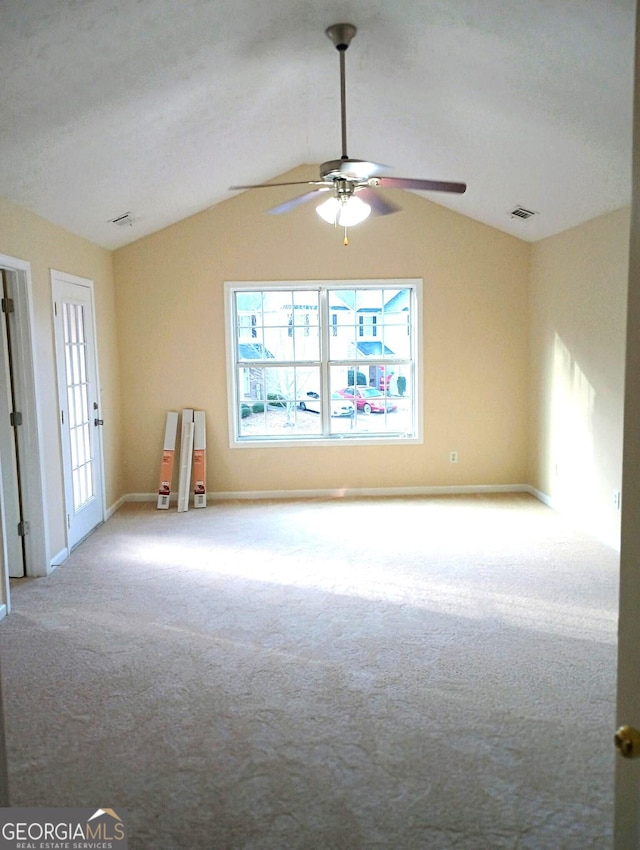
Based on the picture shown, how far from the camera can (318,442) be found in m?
6.86

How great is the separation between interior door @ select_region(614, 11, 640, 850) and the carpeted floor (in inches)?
49.4

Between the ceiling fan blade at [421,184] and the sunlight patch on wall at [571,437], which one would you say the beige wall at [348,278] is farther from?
the ceiling fan blade at [421,184]

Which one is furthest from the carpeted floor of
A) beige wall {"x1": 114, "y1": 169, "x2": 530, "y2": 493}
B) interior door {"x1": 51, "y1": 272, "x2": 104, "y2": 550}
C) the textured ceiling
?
the textured ceiling

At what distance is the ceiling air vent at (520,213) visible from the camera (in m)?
5.74

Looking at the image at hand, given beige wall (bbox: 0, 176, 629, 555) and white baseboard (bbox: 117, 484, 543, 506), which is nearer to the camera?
beige wall (bbox: 0, 176, 629, 555)

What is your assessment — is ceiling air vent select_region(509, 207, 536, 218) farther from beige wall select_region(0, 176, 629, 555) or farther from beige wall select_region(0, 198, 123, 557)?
beige wall select_region(0, 198, 123, 557)

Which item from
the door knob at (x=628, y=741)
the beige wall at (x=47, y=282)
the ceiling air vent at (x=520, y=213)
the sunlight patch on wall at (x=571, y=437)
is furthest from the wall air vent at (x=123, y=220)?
the door knob at (x=628, y=741)

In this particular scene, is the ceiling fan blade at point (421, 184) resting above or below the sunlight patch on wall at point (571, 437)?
above

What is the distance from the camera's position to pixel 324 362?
686 centimetres

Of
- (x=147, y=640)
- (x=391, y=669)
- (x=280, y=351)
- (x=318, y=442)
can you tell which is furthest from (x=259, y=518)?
(x=391, y=669)

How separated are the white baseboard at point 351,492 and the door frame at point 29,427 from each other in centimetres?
211

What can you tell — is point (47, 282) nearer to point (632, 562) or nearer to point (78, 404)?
point (78, 404)

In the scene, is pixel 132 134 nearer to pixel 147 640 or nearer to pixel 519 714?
pixel 147 640

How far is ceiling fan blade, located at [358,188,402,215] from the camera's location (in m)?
3.85
